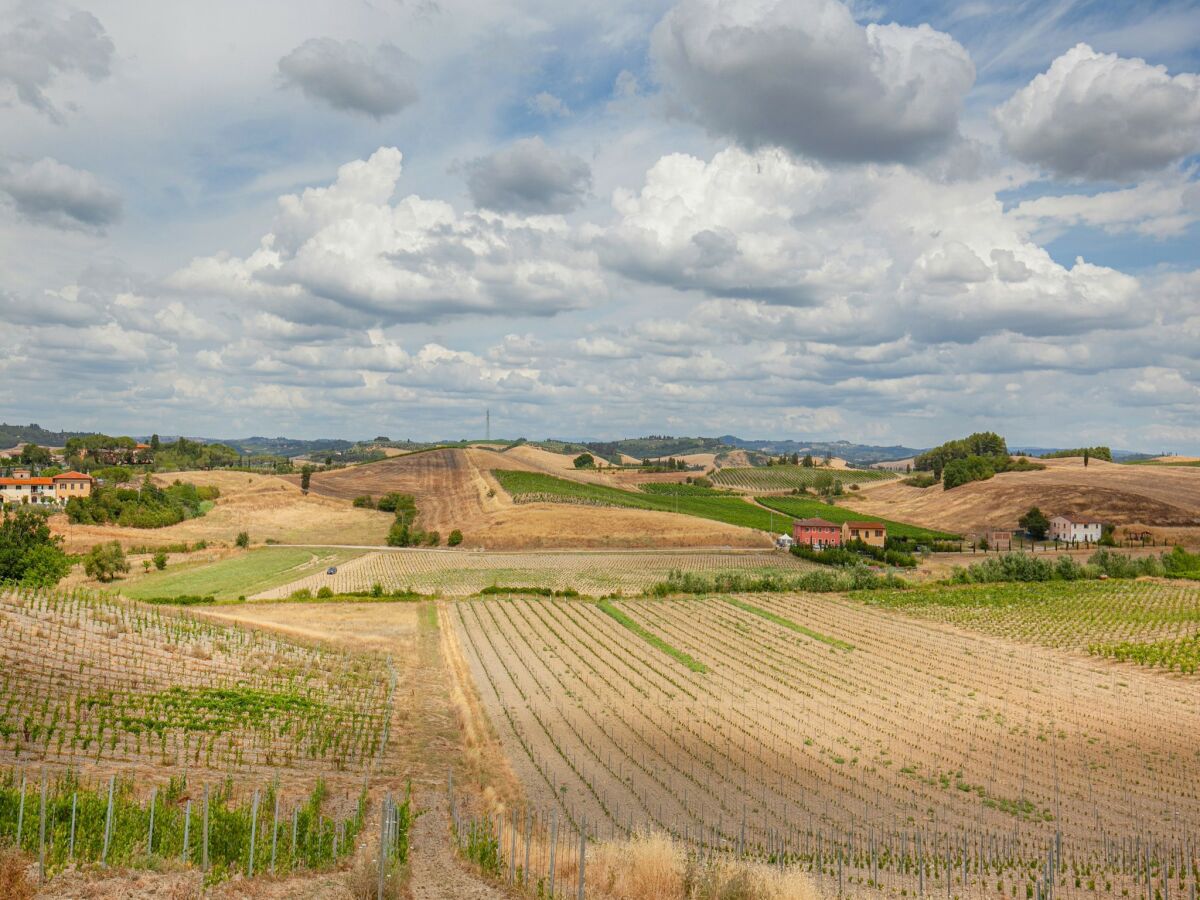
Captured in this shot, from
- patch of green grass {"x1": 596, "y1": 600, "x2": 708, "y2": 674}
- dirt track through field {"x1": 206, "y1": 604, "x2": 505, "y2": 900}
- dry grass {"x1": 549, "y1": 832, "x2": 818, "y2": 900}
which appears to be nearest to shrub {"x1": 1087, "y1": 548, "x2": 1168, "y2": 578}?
patch of green grass {"x1": 596, "y1": 600, "x2": 708, "y2": 674}

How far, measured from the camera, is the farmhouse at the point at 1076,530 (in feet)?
422

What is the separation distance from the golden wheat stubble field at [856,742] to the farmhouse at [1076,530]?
81.2 m

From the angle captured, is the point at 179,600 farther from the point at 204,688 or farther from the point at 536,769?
the point at 536,769

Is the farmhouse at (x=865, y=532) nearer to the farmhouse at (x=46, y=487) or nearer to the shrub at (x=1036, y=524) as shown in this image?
the shrub at (x=1036, y=524)

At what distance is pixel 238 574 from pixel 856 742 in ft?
237

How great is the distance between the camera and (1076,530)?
12925 cm

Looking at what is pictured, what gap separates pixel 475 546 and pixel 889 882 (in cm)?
9842

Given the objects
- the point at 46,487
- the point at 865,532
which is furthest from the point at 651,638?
the point at 46,487

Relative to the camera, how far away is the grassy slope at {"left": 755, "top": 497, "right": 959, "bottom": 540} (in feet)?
450

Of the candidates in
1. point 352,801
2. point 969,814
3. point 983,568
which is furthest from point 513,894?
point 983,568

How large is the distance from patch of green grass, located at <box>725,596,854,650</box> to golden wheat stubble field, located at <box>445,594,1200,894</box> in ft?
1.85

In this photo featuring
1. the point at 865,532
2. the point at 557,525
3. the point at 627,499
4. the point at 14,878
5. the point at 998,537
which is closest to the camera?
the point at 14,878

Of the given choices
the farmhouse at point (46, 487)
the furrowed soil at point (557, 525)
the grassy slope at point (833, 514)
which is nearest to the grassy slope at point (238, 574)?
the furrowed soil at point (557, 525)

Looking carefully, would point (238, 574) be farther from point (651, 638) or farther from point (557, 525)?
point (651, 638)
